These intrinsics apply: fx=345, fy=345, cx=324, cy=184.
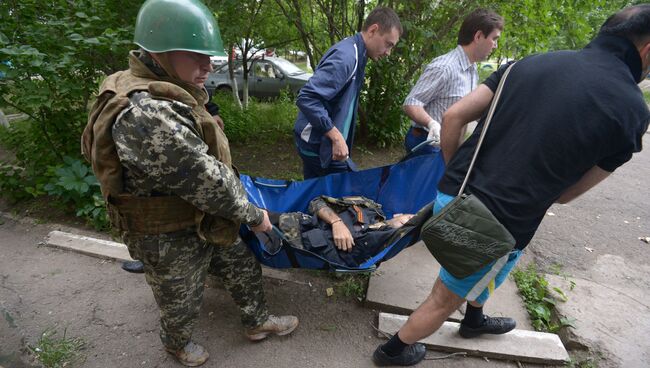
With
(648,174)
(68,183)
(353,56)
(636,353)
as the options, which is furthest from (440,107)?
(648,174)

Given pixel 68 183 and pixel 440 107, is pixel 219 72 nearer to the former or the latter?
pixel 68 183

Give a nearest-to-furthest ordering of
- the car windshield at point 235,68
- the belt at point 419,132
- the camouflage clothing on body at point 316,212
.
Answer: the camouflage clothing on body at point 316,212
the belt at point 419,132
the car windshield at point 235,68

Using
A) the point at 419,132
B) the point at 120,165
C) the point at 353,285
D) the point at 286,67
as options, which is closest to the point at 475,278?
the point at 353,285

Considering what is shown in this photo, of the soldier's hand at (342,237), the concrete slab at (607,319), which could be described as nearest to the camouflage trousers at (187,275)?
the soldier's hand at (342,237)

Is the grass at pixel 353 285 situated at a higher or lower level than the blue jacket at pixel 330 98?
lower

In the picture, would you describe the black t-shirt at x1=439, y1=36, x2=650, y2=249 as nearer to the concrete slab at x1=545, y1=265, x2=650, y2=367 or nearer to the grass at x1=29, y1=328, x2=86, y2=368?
the concrete slab at x1=545, y1=265, x2=650, y2=367

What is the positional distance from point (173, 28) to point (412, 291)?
224cm

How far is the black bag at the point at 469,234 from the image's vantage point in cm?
146

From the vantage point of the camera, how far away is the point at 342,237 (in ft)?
7.54

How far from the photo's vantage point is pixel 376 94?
5.44 m

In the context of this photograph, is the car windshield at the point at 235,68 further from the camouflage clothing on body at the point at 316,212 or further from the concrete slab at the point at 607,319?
the concrete slab at the point at 607,319

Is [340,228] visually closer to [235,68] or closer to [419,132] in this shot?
[419,132]

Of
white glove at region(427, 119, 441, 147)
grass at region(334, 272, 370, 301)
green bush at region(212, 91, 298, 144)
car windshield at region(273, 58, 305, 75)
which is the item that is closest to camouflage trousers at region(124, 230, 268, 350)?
grass at region(334, 272, 370, 301)

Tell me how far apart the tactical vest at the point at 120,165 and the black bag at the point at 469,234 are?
3.20 feet
